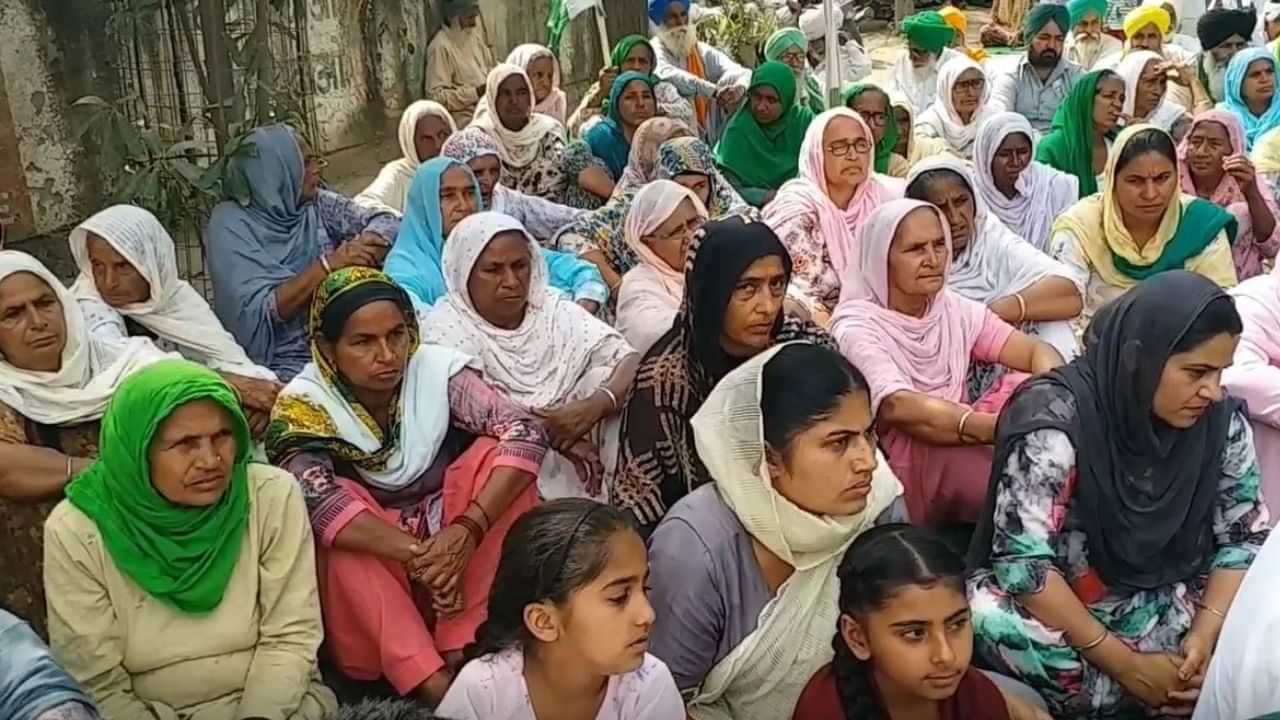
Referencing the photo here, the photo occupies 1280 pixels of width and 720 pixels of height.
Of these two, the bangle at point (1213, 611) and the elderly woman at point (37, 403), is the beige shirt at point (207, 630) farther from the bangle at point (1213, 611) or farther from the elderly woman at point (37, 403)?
the bangle at point (1213, 611)

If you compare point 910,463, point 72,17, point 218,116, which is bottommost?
point 910,463

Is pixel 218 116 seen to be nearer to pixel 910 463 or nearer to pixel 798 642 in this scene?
pixel 910 463

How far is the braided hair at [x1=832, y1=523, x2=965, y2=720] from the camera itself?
1.91m

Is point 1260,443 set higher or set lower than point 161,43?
lower

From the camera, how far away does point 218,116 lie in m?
4.27

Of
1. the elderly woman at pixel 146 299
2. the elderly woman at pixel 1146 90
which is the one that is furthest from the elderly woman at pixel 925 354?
the elderly woman at pixel 1146 90

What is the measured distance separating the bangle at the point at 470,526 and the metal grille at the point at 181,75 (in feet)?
7.19

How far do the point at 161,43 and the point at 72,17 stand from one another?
0.40 metres

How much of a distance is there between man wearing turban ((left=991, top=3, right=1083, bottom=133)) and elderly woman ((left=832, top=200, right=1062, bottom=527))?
11.7 feet

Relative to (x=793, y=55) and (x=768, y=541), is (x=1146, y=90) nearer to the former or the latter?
(x=793, y=55)

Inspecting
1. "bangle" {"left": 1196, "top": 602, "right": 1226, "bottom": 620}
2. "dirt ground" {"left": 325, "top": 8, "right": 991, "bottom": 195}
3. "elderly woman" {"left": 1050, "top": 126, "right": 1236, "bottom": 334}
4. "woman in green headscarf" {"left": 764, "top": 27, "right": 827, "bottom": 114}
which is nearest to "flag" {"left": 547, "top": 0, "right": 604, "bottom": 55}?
"woman in green headscarf" {"left": 764, "top": 27, "right": 827, "bottom": 114}


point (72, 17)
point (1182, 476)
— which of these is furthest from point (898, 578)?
point (72, 17)

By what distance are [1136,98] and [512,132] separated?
309 cm

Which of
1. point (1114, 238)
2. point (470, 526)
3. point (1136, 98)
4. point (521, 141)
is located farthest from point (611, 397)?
point (1136, 98)
